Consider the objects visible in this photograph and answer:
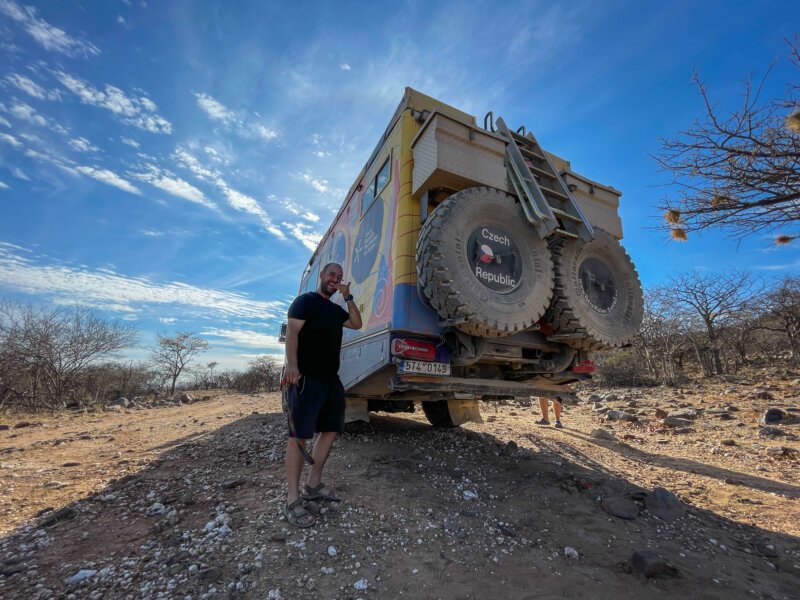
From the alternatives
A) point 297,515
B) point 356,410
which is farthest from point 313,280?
point 297,515

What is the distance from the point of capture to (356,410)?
4742 mm

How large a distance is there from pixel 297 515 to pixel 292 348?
1.09 m

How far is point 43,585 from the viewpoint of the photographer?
5.98 feet

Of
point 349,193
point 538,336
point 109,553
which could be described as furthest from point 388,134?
point 109,553

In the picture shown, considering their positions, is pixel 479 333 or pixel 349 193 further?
pixel 349 193

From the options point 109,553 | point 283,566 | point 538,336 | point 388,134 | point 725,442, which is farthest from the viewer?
point 725,442

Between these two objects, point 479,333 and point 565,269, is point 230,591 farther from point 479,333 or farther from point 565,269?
point 565,269

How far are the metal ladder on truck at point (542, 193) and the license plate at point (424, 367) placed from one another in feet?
4.88

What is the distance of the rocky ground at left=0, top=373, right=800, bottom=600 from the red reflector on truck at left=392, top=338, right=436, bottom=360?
1152mm

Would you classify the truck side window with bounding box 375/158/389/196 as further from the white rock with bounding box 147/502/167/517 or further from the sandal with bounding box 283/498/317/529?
the white rock with bounding box 147/502/167/517

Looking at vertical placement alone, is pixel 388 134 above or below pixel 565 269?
above

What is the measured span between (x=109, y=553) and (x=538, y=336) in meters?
3.65

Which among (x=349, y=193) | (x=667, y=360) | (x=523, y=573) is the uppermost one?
(x=349, y=193)

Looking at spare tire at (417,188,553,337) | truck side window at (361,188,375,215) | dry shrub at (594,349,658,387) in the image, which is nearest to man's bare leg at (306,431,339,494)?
spare tire at (417,188,553,337)
